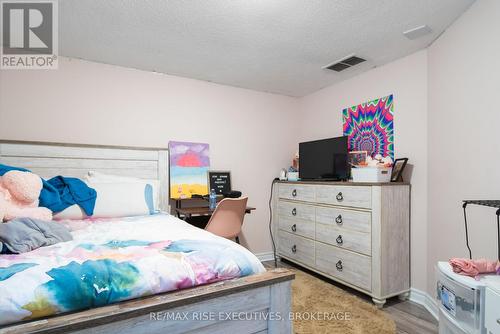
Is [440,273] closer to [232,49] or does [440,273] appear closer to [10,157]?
[232,49]

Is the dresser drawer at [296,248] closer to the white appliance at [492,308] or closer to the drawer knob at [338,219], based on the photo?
the drawer knob at [338,219]

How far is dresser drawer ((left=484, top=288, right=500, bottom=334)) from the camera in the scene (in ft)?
3.72

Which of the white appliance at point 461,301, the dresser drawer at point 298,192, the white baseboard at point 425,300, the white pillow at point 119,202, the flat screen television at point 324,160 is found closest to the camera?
the white appliance at point 461,301

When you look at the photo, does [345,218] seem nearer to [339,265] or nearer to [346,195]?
[346,195]

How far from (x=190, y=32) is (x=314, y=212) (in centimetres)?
208

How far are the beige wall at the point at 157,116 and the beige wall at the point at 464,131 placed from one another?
1878 millimetres

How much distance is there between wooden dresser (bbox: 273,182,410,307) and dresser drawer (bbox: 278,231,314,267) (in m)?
0.01

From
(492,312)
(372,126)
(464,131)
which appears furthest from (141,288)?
(372,126)

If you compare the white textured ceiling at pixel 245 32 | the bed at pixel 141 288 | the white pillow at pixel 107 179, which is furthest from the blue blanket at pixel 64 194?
the white textured ceiling at pixel 245 32

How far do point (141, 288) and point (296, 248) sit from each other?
247 cm

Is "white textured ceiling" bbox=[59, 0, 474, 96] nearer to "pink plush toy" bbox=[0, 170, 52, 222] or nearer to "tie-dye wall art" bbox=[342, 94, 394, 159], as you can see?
"tie-dye wall art" bbox=[342, 94, 394, 159]

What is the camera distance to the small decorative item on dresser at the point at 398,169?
2477 mm

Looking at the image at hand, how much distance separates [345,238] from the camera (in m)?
2.57

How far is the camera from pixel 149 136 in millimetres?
2971
